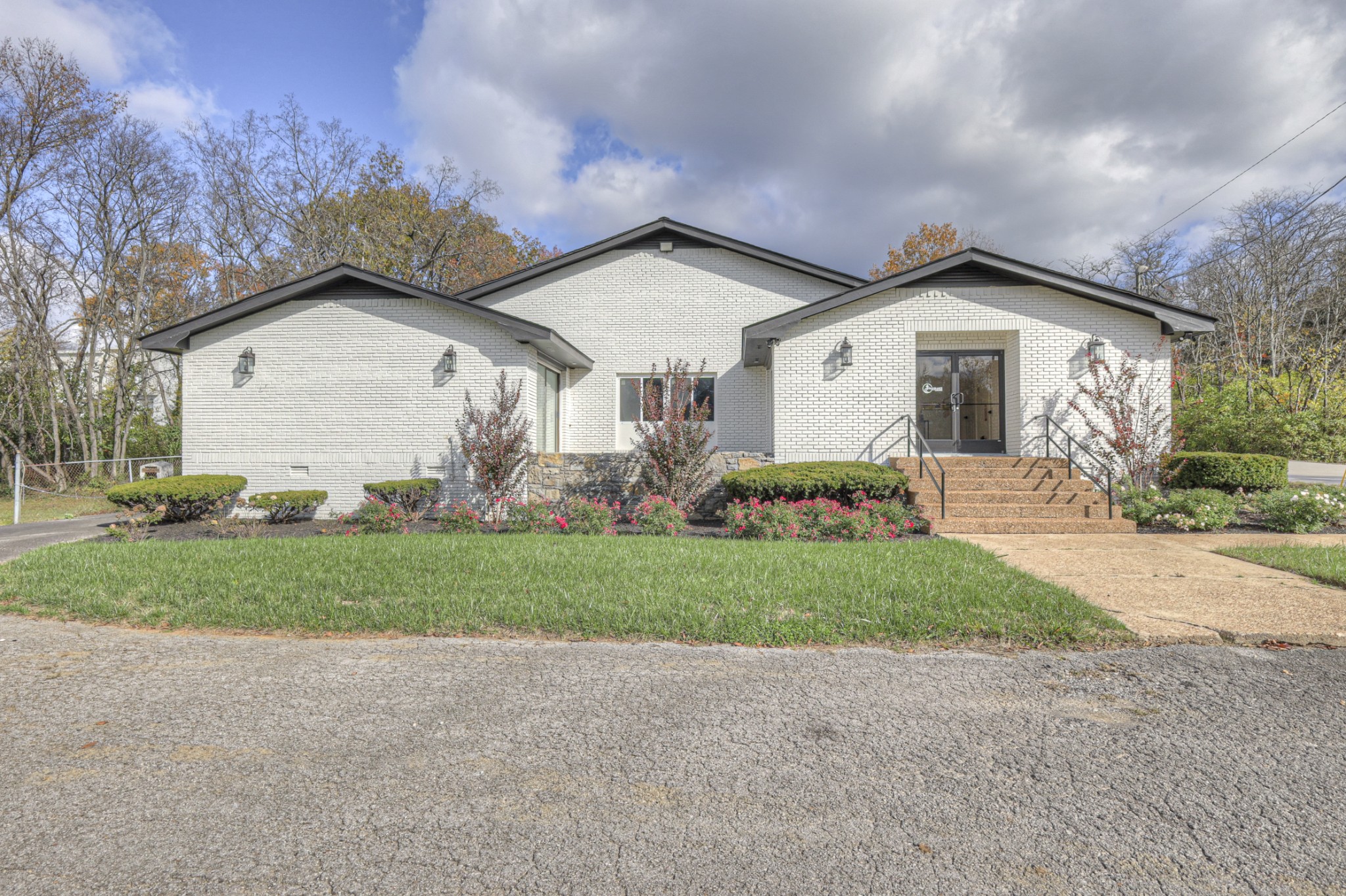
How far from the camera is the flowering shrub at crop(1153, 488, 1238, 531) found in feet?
30.5

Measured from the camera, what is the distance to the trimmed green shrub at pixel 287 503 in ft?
34.0

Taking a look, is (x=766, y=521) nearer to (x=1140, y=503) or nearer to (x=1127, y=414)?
(x=1140, y=503)

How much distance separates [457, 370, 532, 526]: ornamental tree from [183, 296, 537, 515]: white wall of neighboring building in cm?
24

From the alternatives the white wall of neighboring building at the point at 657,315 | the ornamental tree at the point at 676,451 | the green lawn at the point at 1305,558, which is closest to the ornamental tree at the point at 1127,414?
the green lawn at the point at 1305,558

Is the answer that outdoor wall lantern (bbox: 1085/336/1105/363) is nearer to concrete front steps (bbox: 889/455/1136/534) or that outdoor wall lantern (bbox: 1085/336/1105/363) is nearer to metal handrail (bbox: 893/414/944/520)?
concrete front steps (bbox: 889/455/1136/534)

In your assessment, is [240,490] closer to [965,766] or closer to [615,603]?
[615,603]

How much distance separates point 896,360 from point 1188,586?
6.77 meters

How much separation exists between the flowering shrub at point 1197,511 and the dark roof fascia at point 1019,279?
3249 mm

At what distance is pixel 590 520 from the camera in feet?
29.3

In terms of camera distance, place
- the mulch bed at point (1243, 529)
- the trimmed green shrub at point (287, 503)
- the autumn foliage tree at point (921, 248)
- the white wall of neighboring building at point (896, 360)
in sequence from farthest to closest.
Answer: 1. the autumn foliage tree at point (921, 248)
2. the white wall of neighboring building at point (896, 360)
3. the trimmed green shrub at point (287, 503)
4. the mulch bed at point (1243, 529)

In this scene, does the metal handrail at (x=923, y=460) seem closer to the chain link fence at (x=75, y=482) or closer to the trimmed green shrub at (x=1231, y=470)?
the trimmed green shrub at (x=1231, y=470)

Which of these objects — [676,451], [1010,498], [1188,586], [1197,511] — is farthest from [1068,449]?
[676,451]

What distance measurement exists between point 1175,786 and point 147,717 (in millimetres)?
4522

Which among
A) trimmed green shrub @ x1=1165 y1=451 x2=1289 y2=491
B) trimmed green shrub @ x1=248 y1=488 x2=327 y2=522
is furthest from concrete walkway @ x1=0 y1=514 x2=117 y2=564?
trimmed green shrub @ x1=1165 y1=451 x2=1289 y2=491
